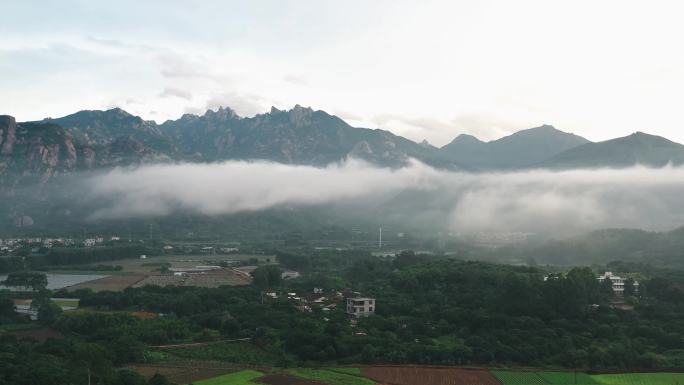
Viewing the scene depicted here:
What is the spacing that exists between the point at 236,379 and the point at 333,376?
4.01 metres

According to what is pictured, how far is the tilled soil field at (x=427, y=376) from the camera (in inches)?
1078

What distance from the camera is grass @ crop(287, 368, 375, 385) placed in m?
27.1

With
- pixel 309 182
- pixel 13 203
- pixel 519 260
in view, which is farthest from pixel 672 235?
pixel 13 203

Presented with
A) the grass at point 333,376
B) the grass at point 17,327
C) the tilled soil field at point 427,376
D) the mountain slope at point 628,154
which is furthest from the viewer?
the mountain slope at point 628,154

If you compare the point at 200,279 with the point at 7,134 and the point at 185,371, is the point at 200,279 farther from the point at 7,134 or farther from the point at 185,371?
the point at 7,134

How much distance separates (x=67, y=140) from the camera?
122875 mm

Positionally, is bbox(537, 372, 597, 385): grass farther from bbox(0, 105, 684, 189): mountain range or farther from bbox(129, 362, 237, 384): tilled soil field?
bbox(0, 105, 684, 189): mountain range

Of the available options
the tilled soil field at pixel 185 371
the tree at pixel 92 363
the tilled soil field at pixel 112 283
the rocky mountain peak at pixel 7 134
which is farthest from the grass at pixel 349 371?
the rocky mountain peak at pixel 7 134

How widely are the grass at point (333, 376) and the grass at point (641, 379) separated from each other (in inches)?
384

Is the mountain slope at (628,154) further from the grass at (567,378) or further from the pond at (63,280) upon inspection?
the grass at (567,378)

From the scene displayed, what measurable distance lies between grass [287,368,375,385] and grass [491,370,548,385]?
561cm

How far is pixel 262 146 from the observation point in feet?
564

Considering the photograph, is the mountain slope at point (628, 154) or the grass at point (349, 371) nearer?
the grass at point (349, 371)

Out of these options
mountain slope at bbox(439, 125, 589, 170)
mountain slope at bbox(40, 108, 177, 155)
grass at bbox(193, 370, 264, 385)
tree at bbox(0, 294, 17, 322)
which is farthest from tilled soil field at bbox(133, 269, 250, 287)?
mountain slope at bbox(439, 125, 589, 170)
